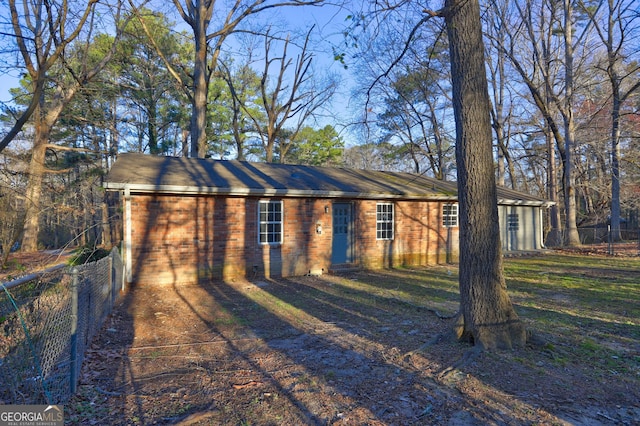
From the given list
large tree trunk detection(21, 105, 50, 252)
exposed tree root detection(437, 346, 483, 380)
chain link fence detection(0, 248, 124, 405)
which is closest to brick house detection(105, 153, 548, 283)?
exposed tree root detection(437, 346, 483, 380)

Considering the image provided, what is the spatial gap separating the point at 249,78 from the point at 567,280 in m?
23.2

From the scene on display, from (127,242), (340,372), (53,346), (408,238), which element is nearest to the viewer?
(53,346)

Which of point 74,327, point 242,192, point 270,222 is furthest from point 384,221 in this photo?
point 74,327

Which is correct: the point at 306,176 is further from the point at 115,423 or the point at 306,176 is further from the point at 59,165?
the point at 59,165

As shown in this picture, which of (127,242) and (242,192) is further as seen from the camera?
(242,192)

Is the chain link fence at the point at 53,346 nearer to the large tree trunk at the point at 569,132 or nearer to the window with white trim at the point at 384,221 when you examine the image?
the window with white trim at the point at 384,221

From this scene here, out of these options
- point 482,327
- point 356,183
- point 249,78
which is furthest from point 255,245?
point 249,78

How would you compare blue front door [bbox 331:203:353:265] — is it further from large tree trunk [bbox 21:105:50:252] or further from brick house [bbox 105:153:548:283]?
large tree trunk [bbox 21:105:50:252]

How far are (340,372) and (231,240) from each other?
6946 millimetres

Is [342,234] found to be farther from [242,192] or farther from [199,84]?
[199,84]

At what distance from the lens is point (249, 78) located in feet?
87.8

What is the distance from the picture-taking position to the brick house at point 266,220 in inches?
377

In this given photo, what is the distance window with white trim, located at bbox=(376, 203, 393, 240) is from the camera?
13.0 m

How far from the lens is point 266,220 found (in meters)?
11.0
